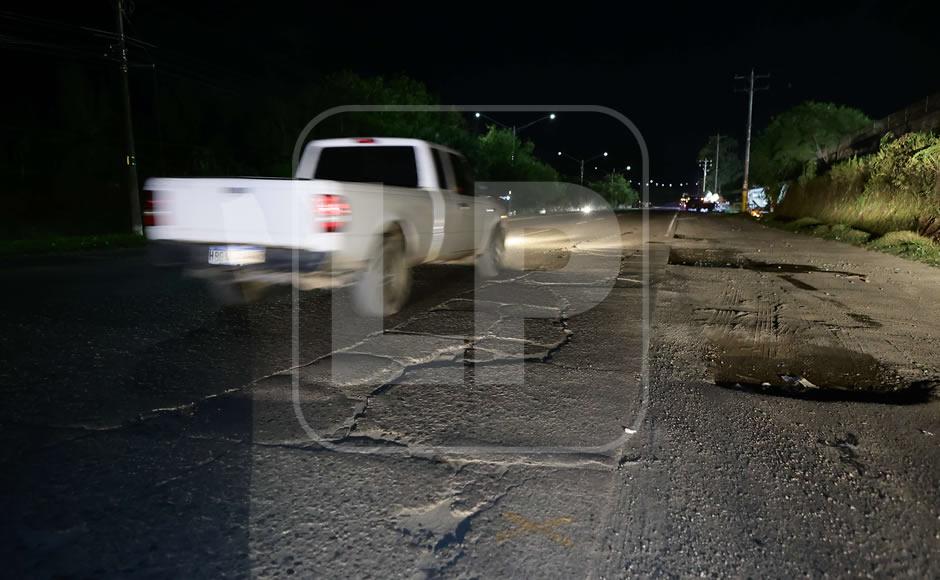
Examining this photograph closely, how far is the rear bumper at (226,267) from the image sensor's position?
5781 millimetres

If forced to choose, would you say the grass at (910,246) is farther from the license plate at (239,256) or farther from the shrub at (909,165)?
the license plate at (239,256)

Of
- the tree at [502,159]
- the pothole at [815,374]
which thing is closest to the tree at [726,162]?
the tree at [502,159]

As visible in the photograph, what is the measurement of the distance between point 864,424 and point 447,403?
8.59 feet

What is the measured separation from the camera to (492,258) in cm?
1023

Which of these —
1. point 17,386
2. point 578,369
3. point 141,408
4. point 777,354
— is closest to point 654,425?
point 578,369

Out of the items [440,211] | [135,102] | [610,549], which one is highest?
[135,102]

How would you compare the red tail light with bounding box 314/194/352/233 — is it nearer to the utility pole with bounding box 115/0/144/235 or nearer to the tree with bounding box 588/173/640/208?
the utility pole with bounding box 115/0/144/235

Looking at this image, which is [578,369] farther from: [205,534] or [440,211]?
[440,211]

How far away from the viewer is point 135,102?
99.9ft

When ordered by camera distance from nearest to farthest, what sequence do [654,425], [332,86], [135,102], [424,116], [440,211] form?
[654,425]
[440,211]
[135,102]
[332,86]
[424,116]

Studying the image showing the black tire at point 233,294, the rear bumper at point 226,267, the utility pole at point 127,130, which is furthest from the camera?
the utility pole at point 127,130

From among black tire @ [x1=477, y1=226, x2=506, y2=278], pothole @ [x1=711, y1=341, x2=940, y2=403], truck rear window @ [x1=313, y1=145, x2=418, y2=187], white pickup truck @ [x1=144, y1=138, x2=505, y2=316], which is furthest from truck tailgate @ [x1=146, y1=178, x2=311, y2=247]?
black tire @ [x1=477, y1=226, x2=506, y2=278]

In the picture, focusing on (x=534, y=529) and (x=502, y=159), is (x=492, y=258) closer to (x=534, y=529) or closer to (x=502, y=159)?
(x=534, y=529)

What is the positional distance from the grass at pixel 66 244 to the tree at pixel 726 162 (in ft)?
277
